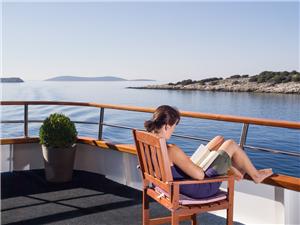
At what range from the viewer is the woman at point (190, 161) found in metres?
2.34

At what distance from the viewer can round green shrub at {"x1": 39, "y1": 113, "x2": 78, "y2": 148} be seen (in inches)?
171

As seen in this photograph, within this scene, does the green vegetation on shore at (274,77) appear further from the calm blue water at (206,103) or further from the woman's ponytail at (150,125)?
the woman's ponytail at (150,125)

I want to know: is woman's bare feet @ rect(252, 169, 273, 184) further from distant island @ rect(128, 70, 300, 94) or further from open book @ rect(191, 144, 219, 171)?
distant island @ rect(128, 70, 300, 94)

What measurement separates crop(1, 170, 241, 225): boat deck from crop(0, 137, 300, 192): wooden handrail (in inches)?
14.8

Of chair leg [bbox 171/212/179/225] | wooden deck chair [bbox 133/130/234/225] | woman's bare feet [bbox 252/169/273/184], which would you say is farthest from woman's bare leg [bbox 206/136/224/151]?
chair leg [bbox 171/212/179/225]

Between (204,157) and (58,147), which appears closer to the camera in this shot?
(204,157)

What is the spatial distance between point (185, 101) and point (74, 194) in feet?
142

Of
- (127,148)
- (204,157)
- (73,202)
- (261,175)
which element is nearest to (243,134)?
(261,175)

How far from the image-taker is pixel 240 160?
265 centimetres

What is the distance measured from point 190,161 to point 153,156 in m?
0.21

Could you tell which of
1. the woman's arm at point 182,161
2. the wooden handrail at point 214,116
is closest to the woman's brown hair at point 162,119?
the woman's arm at point 182,161

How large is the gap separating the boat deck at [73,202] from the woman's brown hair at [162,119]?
109cm

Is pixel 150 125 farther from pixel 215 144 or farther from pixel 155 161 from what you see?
pixel 215 144

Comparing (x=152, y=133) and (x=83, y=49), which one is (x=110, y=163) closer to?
(x=152, y=133)
